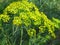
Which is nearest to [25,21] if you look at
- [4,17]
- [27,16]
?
[27,16]

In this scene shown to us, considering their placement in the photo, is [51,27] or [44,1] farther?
[44,1]

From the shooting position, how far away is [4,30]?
13.4ft

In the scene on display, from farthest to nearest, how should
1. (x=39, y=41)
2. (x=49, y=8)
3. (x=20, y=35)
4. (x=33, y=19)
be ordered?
(x=49, y=8) → (x=20, y=35) → (x=39, y=41) → (x=33, y=19)

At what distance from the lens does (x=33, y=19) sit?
3.53 meters

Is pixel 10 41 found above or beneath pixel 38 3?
beneath

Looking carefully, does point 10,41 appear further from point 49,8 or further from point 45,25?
point 49,8

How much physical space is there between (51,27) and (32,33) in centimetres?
Answer: 29

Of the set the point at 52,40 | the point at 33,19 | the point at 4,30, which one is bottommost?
the point at 52,40

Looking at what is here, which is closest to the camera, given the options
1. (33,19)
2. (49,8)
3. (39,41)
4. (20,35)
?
(33,19)

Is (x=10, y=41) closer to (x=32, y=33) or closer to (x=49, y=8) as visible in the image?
(x=32, y=33)

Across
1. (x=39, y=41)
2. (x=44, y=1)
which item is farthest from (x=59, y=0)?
(x=39, y=41)

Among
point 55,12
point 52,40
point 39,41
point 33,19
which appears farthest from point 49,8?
point 33,19

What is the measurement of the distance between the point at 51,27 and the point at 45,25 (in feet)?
0.34

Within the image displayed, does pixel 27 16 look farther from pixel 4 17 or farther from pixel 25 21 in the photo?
pixel 4 17
